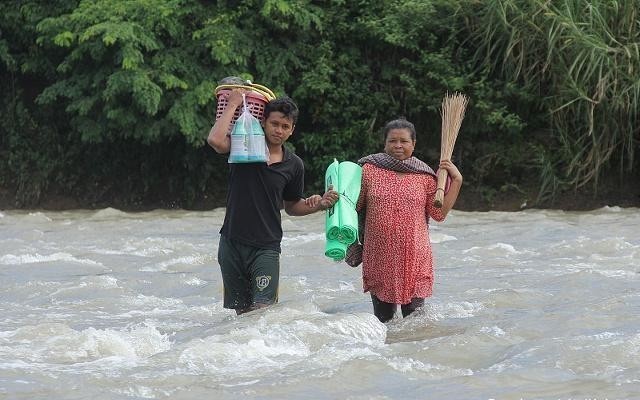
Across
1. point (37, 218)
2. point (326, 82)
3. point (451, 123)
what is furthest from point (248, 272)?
point (326, 82)

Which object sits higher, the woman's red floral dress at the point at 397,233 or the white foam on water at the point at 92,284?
the woman's red floral dress at the point at 397,233

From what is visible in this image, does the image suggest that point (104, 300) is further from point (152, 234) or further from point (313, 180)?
point (313, 180)

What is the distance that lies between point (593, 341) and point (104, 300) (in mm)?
3846

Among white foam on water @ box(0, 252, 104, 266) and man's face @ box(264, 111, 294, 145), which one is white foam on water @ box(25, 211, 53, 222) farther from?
man's face @ box(264, 111, 294, 145)

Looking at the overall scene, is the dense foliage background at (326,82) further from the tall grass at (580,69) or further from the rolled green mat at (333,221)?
the rolled green mat at (333,221)

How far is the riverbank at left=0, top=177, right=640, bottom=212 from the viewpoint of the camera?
Answer: 1666 centimetres

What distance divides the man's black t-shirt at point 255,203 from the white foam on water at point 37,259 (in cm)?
438

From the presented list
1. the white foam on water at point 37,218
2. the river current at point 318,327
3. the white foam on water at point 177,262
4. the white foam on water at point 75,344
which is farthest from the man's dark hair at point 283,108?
the white foam on water at point 37,218

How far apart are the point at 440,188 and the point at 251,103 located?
1164 millimetres

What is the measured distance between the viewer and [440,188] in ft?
22.1

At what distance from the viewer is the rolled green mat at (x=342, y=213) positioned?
6.64 meters

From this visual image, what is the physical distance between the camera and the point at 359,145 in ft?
58.4

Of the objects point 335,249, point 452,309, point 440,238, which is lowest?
point 440,238

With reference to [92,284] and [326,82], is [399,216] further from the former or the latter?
[326,82]
